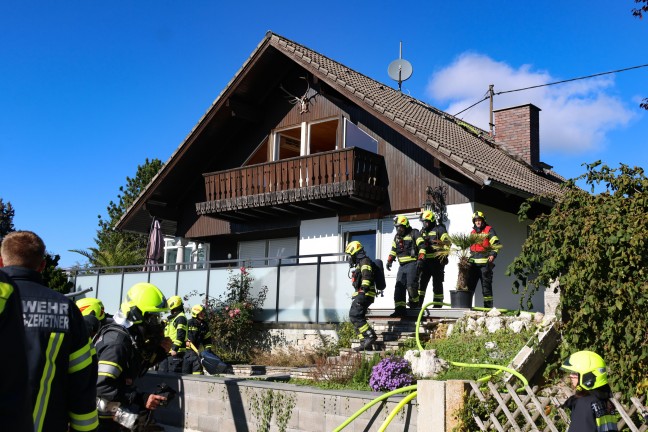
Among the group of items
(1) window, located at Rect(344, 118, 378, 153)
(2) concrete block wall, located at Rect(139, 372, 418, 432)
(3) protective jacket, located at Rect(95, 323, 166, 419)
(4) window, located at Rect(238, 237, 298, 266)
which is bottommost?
(2) concrete block wall, located at Rect(139, 372, 418, 432)

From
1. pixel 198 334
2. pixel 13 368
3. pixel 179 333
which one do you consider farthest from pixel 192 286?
pixel 13 368

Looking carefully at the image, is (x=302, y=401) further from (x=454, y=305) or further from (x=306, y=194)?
(x=306, y=194)

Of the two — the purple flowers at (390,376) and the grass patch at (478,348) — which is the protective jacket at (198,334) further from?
the purple flowers at (390,376)

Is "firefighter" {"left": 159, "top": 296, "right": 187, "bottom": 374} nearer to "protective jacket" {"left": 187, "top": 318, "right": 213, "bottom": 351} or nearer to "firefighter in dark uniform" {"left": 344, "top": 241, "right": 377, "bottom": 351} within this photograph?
"protective jacket" {"left": 187, "top": 318, "right": 213, "bottom": 351}

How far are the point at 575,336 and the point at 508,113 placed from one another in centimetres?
1638

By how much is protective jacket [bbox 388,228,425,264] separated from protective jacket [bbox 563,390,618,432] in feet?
27.0

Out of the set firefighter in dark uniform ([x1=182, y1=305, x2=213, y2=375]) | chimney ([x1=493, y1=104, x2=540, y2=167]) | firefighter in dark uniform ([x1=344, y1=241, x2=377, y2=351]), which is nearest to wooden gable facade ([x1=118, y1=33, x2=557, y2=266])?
chimney ([x1=493, y1=104, x2=540, y2=167])

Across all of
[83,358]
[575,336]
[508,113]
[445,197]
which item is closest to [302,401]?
[575,336]

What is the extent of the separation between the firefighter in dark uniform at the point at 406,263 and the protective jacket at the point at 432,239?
0.11 metres

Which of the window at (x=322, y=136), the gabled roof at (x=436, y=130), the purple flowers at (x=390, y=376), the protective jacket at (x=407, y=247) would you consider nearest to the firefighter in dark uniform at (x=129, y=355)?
the purple flowers at (x=390, y=376)

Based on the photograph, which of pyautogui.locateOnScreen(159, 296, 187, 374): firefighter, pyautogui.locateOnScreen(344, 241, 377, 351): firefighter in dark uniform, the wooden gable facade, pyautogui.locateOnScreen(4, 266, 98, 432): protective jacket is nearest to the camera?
pyautogui.locateOnScreen(4, 266, 98, 432): protective jacket

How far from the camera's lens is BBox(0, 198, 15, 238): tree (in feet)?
196

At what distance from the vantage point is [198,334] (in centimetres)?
1223

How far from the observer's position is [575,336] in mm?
6734
